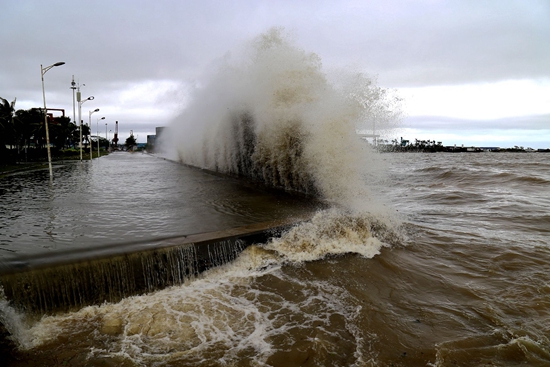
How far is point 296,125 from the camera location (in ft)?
41.3

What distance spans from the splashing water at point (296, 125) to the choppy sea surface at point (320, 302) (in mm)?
2951

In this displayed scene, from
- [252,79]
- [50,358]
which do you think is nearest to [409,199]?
[252,79]

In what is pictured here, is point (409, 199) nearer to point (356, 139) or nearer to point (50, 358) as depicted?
point (356, 139)

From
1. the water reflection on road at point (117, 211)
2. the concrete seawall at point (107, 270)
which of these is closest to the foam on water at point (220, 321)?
the concrete seawall at point (107, 270)

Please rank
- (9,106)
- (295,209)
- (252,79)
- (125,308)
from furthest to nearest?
(9,106), (252,79), (295,209), (125,308)

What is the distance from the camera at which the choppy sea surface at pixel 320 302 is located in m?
3.82

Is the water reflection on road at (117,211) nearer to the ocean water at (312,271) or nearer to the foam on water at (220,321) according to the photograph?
the ocean water at (312,271)

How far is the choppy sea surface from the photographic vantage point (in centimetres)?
382

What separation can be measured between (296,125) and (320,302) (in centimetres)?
862

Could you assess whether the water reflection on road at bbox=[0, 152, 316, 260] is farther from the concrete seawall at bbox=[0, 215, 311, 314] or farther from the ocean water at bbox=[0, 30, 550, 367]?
the concrete seawall at bbox=[0, 215, 311, 314]

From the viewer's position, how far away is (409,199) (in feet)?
46.5

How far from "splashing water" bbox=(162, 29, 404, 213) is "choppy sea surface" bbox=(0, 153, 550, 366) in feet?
9.68

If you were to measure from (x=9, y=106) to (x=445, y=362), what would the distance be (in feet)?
117

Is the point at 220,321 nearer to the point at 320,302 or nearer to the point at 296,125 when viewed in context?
the point at 320,302
